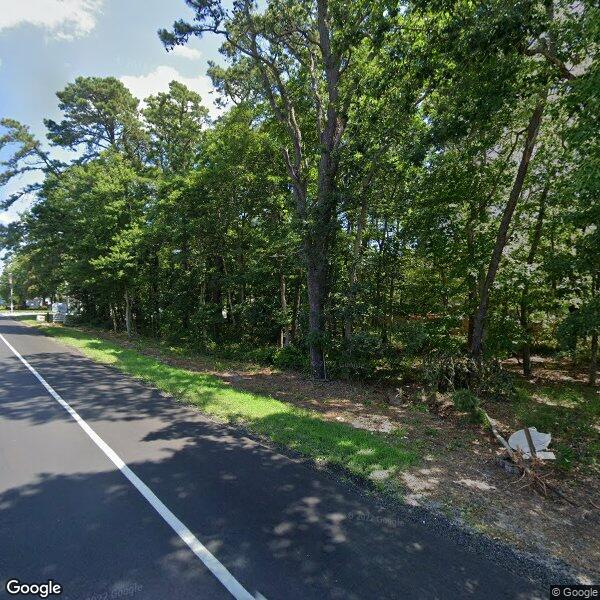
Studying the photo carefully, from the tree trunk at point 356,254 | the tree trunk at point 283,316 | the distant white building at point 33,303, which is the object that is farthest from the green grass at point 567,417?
the distant white building at point 33,303

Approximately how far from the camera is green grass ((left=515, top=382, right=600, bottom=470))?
5.82 metres

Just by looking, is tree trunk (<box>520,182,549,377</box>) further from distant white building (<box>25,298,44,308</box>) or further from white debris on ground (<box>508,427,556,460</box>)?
distant white building (<box>25,298,44,308</box>)

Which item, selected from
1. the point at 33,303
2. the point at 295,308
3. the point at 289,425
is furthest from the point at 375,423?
the point at 33,303

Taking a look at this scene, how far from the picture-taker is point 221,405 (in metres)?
7.80

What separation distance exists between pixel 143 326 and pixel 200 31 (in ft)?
67.9

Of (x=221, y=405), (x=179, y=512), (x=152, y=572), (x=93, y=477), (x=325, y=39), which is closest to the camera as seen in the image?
(x=152, y=572)

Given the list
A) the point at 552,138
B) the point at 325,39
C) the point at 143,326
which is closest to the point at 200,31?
the point at 325,39

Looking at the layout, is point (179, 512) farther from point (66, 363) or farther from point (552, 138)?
point (552, 138)

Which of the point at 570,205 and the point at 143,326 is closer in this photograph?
the point at 570,205

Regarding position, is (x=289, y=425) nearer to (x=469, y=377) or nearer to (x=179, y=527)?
(x=179, y=527)

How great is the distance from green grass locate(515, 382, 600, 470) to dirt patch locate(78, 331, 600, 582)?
0.40 metres

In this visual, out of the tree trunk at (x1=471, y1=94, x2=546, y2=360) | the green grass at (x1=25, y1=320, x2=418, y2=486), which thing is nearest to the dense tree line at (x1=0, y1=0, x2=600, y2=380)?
the tree trunk at (x1=471, y1=94, x2=546, y2=360)

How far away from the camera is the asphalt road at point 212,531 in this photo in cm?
298

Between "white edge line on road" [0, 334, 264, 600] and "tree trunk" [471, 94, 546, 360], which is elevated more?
"tree trunk" [471, 94, 546, 360]
